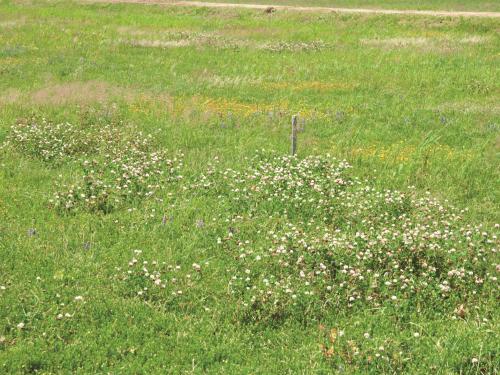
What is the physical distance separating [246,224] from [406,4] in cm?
4909

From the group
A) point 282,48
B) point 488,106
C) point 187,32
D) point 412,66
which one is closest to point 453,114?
point 488,106

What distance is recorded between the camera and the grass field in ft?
23.9

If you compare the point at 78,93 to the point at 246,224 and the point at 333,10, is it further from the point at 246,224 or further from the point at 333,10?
the point at 333,10

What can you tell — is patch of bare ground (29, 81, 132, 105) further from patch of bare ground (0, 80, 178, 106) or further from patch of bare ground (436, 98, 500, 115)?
patch of bare ground (436, 98, 500, 115)

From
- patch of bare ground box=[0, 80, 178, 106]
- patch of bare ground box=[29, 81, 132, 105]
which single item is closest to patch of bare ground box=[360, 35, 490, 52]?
patch of bare ground box=[0, 80, 178, 106]

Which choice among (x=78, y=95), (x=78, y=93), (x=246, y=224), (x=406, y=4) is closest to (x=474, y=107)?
(x=246, y=224)

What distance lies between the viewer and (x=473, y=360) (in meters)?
6.66

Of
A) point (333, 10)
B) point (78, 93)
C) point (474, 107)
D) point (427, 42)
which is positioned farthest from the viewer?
point (333, 10)

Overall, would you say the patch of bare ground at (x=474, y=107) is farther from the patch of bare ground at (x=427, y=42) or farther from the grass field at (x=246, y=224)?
the patch of bare ground at (x=427, y=42)

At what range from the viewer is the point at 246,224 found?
1059cm

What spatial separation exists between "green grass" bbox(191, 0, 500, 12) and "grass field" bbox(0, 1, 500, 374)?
95.8ft

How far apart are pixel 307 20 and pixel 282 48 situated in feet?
45.7

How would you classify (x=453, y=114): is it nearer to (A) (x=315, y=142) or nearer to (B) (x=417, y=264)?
(A) (x=315, y=142)

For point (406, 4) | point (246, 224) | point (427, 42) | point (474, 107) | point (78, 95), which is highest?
point (406, 4)
